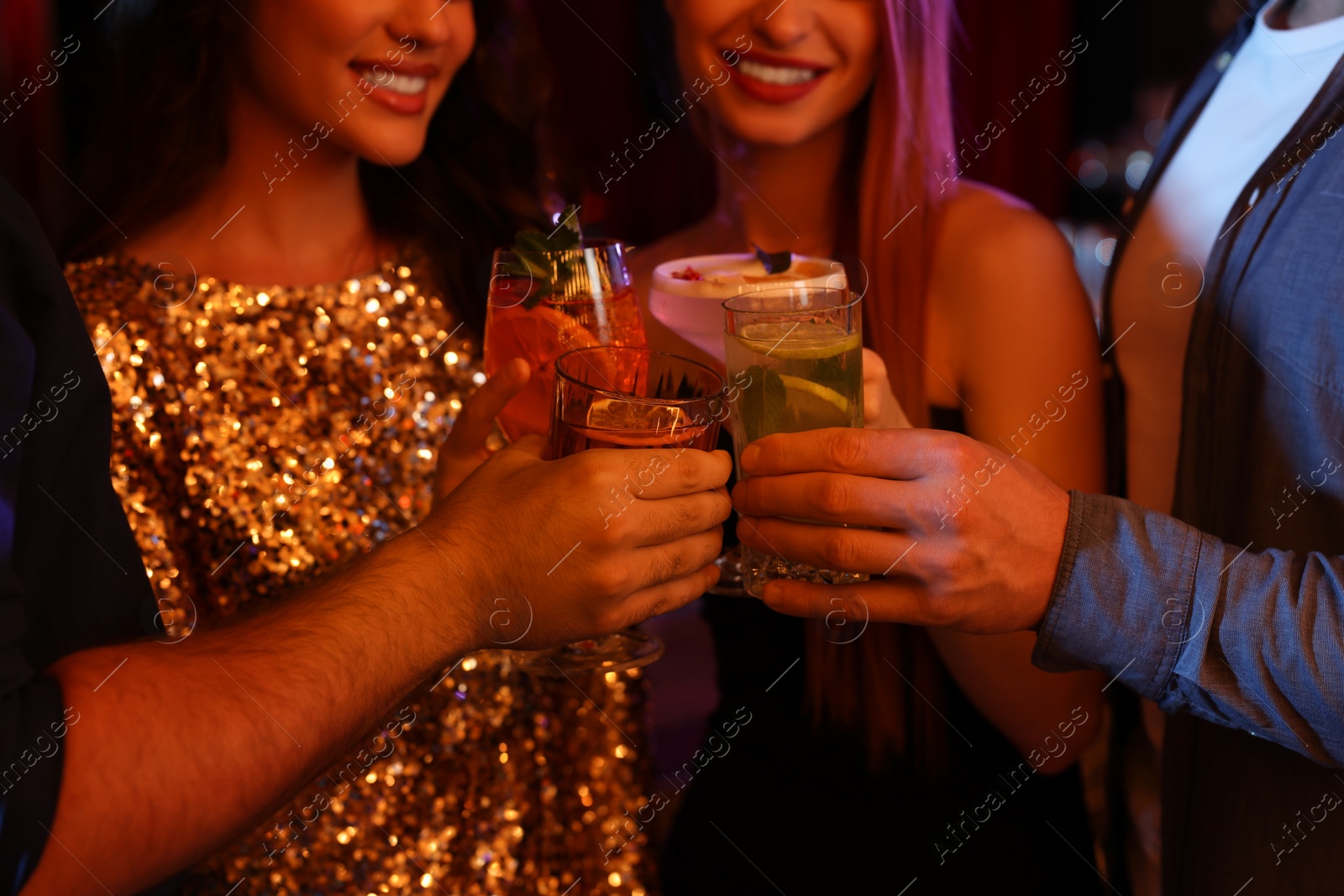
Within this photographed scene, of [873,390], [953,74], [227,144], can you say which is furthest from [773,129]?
[953,74]

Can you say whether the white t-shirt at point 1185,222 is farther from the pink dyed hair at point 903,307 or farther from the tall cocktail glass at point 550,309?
the tall cocktail glass at point 550,309

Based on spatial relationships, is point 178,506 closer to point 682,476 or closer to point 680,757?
point 682,476

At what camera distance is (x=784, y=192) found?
80.5 inches

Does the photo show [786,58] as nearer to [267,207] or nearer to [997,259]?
[997,259]

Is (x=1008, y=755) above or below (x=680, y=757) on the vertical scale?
above

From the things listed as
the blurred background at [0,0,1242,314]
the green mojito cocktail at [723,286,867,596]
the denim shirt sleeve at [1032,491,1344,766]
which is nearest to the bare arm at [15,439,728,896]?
the green mojito cocktail at [723,286,867,596]

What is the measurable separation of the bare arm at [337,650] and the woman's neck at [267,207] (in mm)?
760

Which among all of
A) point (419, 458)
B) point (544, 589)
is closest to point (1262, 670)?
point (544, 589)

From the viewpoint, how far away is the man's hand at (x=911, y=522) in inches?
46.4

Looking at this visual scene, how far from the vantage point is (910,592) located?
1243mm

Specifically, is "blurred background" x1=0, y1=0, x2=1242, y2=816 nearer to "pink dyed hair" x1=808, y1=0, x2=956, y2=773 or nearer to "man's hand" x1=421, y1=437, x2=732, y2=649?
"pink dyed hair" x1=808, y1=0, x2=956, y2=773

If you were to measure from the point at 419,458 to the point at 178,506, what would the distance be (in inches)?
15.3

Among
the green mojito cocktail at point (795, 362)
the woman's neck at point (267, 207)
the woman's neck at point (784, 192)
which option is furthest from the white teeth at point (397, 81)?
the green mojito cocktail at point (795, 362)

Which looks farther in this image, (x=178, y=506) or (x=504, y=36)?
(x=504, y=36)
